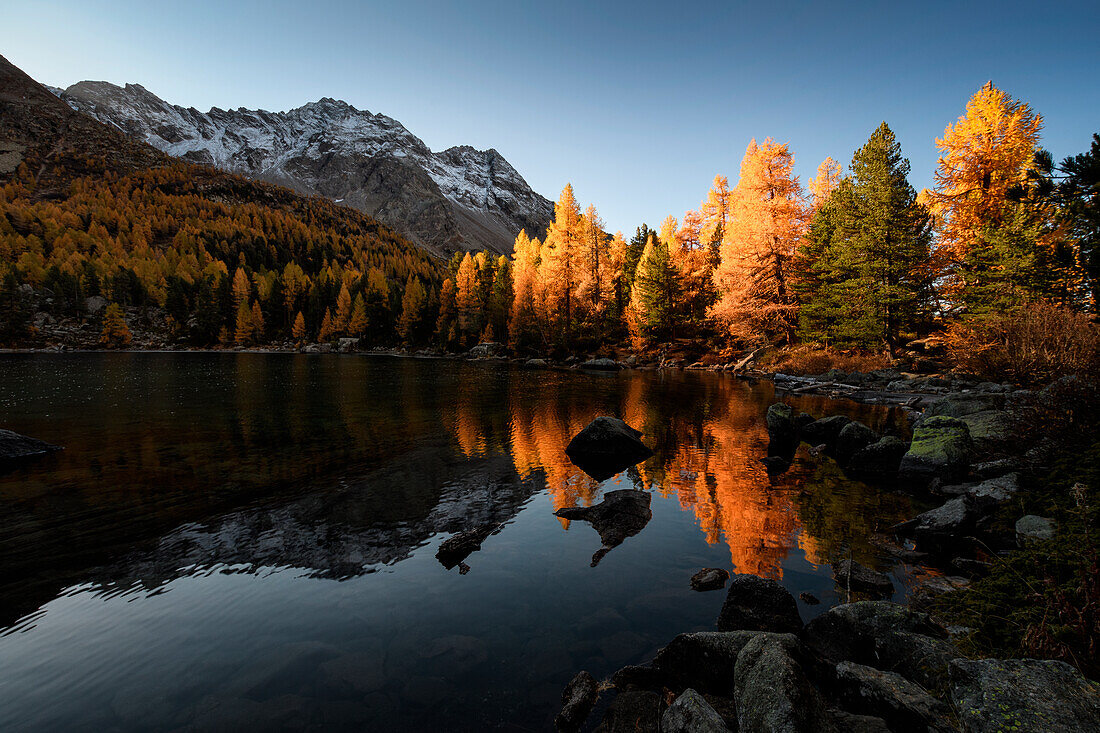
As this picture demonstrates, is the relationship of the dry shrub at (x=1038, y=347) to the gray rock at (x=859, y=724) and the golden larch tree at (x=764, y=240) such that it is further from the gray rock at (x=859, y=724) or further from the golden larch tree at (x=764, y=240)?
the golden larch tree at (x=764, y=240)

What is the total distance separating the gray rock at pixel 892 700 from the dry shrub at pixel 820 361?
100 ft

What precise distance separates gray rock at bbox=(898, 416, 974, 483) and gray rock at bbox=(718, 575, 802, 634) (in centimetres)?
833

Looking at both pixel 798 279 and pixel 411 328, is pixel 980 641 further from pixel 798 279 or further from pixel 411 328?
pixel 411 328

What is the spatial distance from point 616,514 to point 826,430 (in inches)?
416

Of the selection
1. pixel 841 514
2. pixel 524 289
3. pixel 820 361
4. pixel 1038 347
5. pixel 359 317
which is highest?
pixel 524 289

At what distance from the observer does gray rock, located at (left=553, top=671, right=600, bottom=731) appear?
13.4 feet

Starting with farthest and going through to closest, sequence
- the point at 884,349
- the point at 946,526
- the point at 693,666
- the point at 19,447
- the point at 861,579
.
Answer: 1. the point at 884,349
2. the point at 19,447
3. the point at 946,526
4. the point at 861,579
5. the point at 693,666

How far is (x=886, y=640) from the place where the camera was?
183 inches

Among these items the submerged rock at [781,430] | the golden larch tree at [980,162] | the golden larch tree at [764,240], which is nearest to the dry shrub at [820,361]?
the golden larch tree at [764,240]

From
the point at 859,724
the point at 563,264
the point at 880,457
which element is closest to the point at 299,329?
the point at 563,264

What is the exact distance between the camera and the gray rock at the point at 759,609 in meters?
5.39

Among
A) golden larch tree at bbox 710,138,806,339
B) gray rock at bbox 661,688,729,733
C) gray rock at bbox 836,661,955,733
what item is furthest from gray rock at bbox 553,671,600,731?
golden larch tree at bbox 710,138,806,339

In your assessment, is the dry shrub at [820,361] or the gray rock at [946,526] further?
the dry shrub at [820,361]

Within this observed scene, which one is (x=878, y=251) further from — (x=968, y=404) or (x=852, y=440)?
(x=852, y=440)
